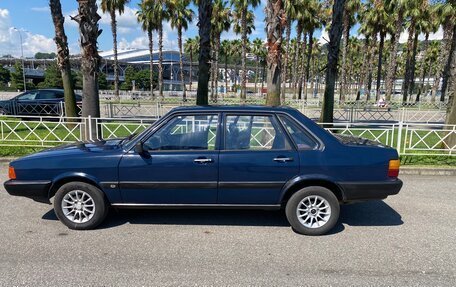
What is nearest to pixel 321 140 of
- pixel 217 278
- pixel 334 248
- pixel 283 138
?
pixel 283 138

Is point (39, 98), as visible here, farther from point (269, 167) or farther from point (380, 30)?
point (380, 30)

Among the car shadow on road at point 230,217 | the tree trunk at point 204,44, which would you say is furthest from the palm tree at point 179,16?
the car shadow on road at point 230,217

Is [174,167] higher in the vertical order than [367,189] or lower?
higher

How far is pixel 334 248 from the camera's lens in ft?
12.6

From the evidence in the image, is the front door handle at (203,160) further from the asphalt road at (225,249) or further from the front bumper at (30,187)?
the front bumper at (30,187)

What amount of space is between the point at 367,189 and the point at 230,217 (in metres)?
1.86

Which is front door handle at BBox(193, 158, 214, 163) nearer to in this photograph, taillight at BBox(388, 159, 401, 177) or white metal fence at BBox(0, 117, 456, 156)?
taillight at BBox(388, 159, 401, 177)

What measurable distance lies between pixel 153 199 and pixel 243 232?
121cm

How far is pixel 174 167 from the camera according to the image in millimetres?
4047

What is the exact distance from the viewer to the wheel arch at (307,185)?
4047mm

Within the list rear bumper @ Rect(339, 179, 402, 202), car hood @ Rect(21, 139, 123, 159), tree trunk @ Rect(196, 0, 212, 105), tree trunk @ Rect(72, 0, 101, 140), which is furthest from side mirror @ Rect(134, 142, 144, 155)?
tree trunk @ Rect(196, 0, 212, 105)

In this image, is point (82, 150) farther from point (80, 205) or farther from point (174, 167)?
point (174, 167)

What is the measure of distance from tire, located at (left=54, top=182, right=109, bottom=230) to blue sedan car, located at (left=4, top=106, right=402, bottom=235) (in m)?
0.01

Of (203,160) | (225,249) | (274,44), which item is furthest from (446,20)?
(225,249)
